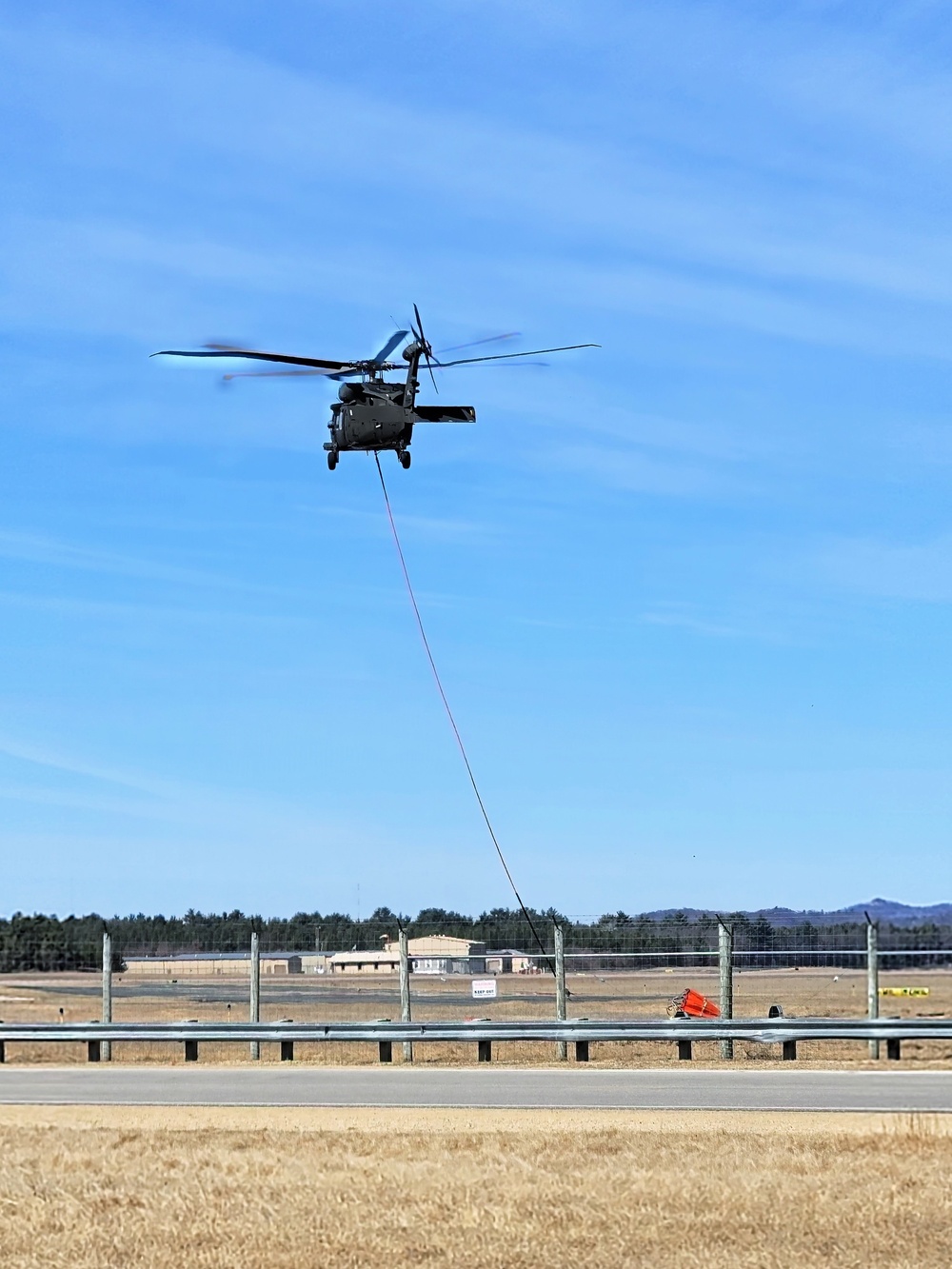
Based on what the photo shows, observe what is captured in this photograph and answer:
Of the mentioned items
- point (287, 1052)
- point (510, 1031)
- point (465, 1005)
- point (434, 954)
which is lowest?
point (465, 1005)

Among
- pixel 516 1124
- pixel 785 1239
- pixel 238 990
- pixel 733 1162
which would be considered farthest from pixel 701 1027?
pixel 238 990

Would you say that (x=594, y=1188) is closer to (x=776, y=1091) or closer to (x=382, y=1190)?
(x=382, y=1190)

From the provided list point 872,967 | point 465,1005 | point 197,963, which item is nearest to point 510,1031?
point 872,967

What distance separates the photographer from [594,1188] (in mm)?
11070

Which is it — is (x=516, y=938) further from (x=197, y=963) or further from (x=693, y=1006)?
(x=197, y=963)

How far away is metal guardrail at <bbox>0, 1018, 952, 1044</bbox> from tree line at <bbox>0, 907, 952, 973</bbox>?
96.0 inches

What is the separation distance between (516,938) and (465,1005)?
13733mm

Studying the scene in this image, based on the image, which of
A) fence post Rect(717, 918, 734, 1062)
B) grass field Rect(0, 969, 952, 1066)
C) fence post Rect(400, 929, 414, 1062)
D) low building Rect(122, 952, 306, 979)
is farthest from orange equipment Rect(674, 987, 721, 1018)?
low building Rect(122, 952, 306, 979)

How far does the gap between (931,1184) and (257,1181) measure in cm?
457

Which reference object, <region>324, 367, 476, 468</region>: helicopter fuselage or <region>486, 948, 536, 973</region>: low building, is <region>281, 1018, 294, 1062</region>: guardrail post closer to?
<region>486, 948, 536, 973</region>: low building

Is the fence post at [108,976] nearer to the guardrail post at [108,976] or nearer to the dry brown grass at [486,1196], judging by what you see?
the guardrail post at [108,976]

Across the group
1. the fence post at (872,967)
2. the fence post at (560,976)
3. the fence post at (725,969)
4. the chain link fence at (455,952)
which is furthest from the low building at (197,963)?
the fence post at (872,967)

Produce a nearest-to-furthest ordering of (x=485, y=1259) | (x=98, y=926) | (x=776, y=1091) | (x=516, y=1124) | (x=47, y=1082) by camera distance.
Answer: (x=485, y=1259) → (x=516, y=1124) → (x=776, y=1091) → (x=47, y=1082) → (x=98, y=926)

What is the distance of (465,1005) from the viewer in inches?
1714
